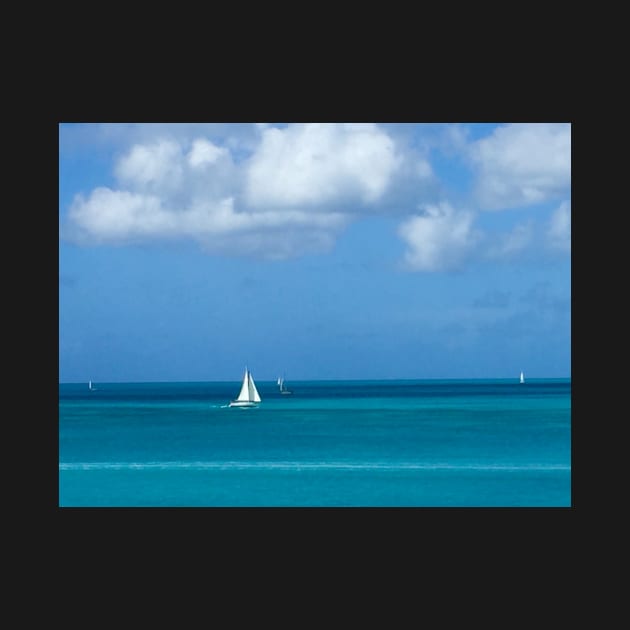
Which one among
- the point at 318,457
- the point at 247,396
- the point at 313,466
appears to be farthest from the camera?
the point at 247,396

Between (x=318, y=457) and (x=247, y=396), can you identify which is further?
(x=247, y=396)

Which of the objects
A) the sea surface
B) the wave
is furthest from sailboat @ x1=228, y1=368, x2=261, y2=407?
the wave

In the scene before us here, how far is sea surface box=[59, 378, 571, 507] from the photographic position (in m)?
23.7

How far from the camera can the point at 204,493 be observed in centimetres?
2431

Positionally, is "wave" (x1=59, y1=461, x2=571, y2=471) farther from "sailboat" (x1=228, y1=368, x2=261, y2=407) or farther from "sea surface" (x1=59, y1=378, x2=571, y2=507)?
"sailboat" (x1=228, y1=368, x2=261, y2=407)

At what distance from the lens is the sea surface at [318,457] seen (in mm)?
23703

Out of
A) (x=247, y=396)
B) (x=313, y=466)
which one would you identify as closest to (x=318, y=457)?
(x=313, y=466)

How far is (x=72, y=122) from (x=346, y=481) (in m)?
19.3

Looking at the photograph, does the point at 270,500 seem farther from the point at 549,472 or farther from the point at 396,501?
the point at 549,472

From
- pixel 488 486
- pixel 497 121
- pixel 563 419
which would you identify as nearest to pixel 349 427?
pixel 563 419

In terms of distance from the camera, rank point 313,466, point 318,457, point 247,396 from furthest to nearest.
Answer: point 247,396 < point 318,457 < point 313,466

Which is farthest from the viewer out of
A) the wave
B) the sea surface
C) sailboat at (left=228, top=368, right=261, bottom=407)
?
sailboat at (left=228, top=368, right=261, bottom=407)

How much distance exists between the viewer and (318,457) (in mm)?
31984

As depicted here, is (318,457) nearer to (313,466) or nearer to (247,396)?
(313,466)
